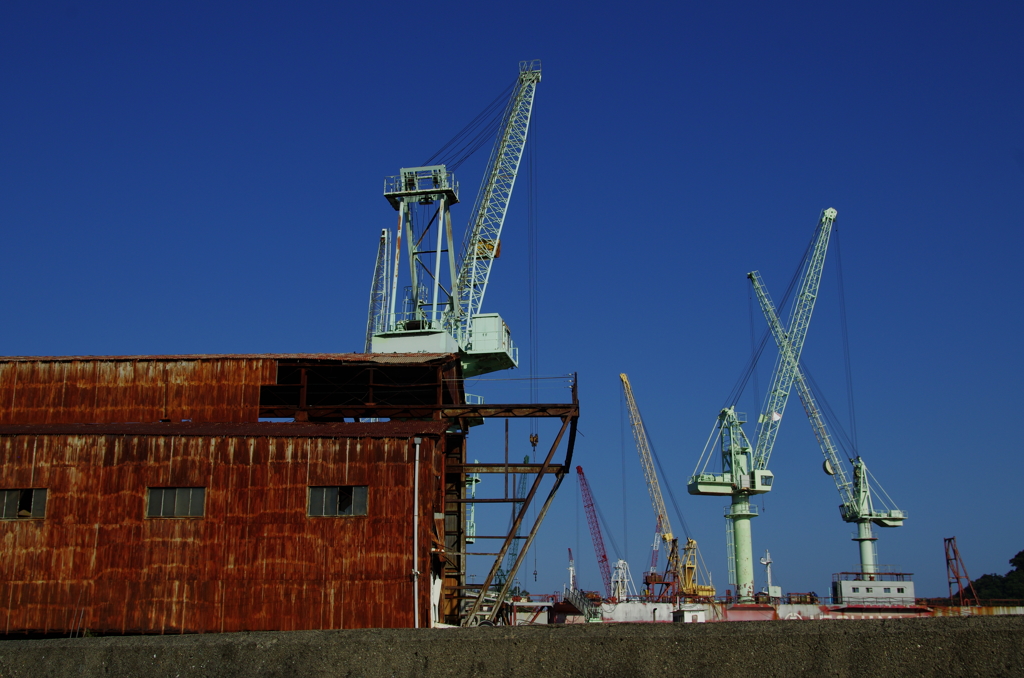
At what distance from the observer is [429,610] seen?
1339 inches

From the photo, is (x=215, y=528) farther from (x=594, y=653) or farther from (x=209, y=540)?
(x=594, y=653)

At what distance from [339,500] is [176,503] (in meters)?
5.73

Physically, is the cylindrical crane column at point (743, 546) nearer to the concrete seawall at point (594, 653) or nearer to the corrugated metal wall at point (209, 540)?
the corrugated metal wall at point (209, 540)

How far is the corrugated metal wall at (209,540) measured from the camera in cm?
3186

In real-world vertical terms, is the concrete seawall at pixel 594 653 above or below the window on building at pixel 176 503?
below

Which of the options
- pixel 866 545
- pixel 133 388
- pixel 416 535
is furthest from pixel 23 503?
pixel 866 545

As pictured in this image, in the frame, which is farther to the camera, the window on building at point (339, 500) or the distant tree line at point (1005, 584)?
the distant tree line at point (1005, 584)

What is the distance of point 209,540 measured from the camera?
32406mm

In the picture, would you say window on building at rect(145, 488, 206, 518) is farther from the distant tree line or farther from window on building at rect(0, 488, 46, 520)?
the distant tree line

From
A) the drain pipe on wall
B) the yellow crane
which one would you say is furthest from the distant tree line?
the drain pipe on wall

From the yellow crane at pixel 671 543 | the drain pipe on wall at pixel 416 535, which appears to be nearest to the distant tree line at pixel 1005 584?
the yellow crane at pixel 671 543

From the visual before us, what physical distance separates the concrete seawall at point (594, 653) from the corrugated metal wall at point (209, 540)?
13930mm

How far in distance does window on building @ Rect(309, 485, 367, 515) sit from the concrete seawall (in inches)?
568

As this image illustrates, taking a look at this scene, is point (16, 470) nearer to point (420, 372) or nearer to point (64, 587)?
point (64, 587)
